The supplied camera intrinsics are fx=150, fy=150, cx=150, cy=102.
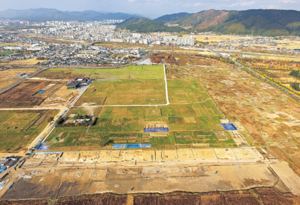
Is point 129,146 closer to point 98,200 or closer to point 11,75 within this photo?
point 98,200

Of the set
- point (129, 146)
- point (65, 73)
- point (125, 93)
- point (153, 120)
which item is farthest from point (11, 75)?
point (129, 146)

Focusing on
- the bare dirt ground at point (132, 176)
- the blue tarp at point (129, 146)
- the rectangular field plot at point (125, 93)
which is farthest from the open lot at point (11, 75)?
the blue tarp at point (129, 146)

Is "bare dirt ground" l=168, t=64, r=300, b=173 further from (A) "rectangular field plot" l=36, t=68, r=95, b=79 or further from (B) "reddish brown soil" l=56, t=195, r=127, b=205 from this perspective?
(A) "rectangular field plot" l=36, t=68, r=95, b=79

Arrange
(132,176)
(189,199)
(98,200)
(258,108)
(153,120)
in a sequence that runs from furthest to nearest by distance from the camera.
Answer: (258,108) → (153,120) → (132,176) → (189,199) → (98,200)

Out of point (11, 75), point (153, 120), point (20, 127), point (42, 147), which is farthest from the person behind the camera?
point (11, 75)

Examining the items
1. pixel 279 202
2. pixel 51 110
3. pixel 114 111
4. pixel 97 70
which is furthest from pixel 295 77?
pixel 51 110

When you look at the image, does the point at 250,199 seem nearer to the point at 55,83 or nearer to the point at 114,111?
the point at 114,111

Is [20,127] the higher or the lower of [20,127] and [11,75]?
the lower
